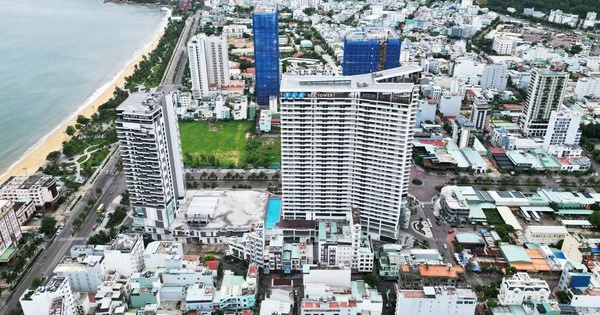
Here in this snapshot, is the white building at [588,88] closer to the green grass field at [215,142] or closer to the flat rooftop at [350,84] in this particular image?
the flat rooftop at [350,84]

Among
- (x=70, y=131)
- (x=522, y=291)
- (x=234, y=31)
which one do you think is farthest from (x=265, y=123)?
(x=234, y=31)

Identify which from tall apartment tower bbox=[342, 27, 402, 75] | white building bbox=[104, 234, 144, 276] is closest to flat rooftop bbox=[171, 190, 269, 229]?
white building bbox=[104, 234, 144, 276]

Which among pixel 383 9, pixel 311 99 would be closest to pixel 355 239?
pixel 311 99

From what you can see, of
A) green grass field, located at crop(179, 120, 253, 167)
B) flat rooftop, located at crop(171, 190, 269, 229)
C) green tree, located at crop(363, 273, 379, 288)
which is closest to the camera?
green tree, located at crop(363, 273, 379, 288)

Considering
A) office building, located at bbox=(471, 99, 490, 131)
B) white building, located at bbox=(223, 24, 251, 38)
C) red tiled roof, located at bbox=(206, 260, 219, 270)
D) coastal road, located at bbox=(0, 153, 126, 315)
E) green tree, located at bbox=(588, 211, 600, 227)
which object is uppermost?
white building, located at bbox=(223, 24, 251, 38)

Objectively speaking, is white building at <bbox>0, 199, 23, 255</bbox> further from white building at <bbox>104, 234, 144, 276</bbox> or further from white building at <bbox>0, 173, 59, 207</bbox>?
white building at <bbox>104, 234, 144, 276</bbox>

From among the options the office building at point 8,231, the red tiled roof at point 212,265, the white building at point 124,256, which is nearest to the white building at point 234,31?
the office building at point 8,231

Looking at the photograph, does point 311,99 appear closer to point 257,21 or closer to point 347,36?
point 347,36
